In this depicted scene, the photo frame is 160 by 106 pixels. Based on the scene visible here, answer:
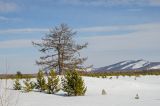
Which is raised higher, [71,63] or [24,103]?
[71,63]

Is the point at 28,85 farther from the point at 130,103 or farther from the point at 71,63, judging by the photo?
the point at 71,63

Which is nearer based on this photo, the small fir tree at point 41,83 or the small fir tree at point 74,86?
the small fir tree at point 74,86

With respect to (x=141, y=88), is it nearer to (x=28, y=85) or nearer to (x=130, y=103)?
(x=28, y=85)

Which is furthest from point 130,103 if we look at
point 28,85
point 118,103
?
point 28,85

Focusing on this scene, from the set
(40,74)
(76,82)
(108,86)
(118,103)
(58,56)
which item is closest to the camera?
(118,103)

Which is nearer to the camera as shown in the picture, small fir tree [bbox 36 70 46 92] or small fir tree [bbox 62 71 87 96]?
small fir tree [bbox 62 71 87 96]

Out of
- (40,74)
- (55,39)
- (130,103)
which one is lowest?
(130,103)

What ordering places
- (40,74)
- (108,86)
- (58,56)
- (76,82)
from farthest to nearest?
1. (58,56)
2. (108,86)
3. (40,74)
4. (76,82)

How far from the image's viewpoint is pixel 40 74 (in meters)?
32.2

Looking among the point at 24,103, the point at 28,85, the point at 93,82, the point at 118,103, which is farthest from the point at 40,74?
the point at 118,103

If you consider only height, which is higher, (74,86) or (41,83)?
(41,83)

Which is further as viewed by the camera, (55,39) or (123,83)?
(55,39)

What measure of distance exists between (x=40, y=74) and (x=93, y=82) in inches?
335

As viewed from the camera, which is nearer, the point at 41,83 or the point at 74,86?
the point at 74,86
